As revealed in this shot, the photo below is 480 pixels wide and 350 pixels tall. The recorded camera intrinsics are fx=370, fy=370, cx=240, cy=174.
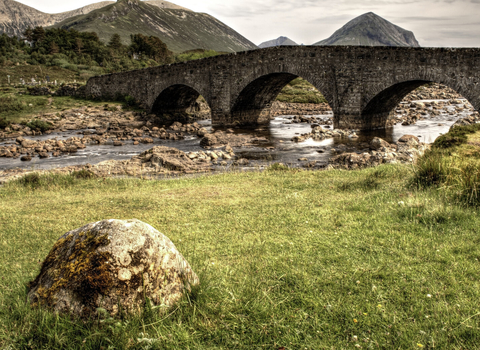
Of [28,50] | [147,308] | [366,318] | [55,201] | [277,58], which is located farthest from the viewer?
[28,50]

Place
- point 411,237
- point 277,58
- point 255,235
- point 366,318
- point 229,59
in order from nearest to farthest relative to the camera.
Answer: point 366,318, point 411,237, point 255,235, point 277,58, point 229,59

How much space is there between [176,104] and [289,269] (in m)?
35.1

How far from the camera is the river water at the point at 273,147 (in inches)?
655

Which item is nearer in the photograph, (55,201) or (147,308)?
(147,308)

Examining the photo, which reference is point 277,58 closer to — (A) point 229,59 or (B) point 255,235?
(A) point 229,59

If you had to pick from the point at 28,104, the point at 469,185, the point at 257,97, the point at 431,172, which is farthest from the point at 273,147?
the point at 28,104

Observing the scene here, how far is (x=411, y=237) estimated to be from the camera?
16.4ft

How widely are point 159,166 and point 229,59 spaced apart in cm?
1590

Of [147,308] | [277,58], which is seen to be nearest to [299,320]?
[147,308]

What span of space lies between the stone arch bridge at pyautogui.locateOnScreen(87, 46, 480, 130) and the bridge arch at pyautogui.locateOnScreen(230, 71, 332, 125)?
69mm

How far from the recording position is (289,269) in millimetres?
4223

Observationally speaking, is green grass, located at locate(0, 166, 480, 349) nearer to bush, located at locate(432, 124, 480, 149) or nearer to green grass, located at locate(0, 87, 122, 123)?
bush, located at locate(432, 124, 480, 149)

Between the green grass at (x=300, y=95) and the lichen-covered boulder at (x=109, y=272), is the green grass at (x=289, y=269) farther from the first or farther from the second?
the green grass at (x=300, y=95)

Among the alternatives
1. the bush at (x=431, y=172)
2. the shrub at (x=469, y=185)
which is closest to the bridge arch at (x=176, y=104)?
the bush at (x=431, y=172)
